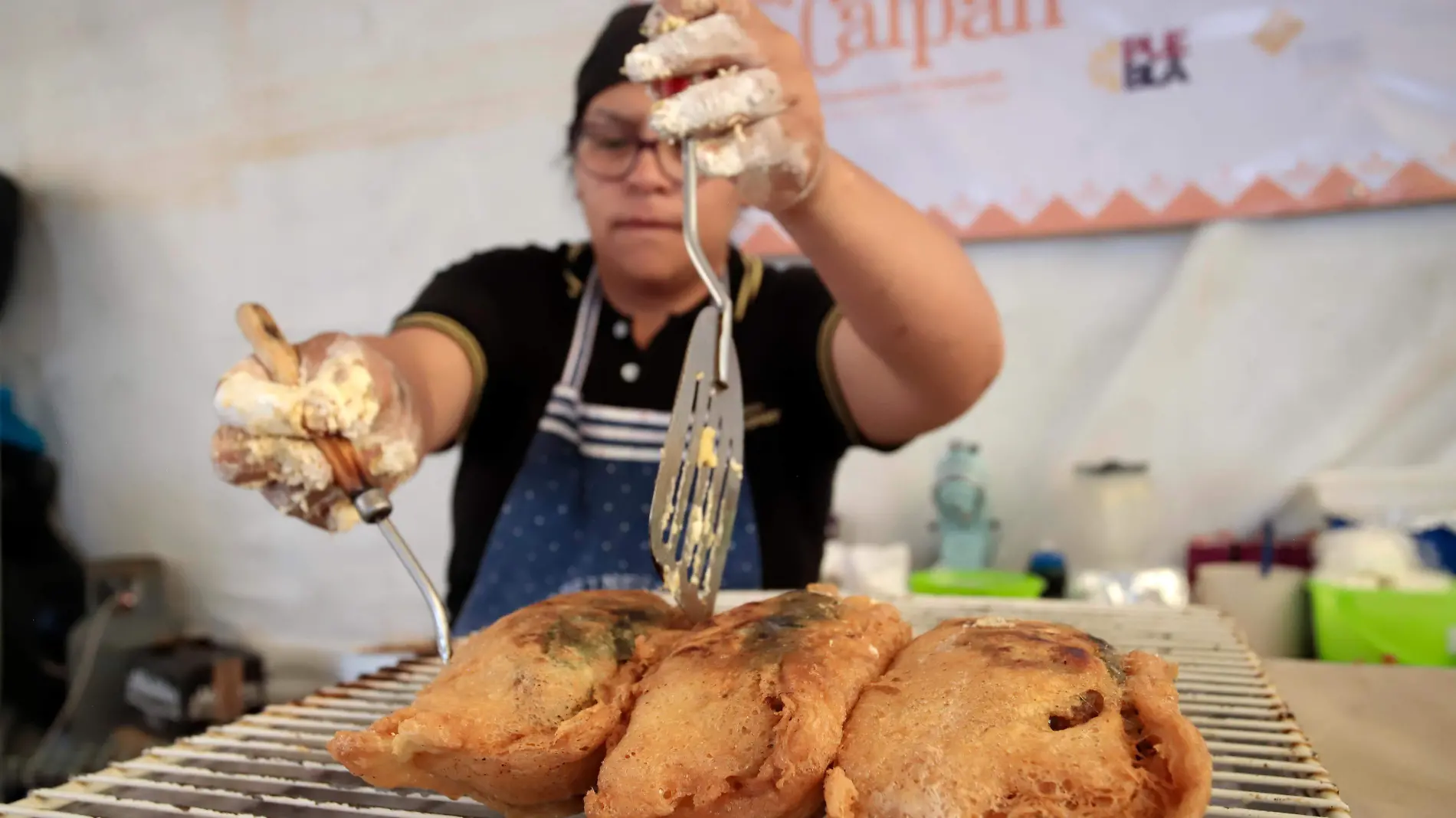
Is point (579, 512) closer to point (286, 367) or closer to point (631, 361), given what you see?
point (631, 361)

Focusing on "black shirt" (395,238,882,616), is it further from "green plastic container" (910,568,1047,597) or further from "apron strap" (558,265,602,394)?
"green plastic container" (910,568,1047,597)

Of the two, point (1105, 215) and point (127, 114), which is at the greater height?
point (127, 114)

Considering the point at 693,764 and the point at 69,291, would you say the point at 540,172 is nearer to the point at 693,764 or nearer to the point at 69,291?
the point at 69,291

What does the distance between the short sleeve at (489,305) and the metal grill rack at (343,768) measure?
48 centimetres

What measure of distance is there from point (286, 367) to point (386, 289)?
5.70 feet

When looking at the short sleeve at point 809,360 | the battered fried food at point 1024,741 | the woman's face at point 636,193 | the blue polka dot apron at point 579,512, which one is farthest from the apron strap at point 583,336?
the battered fried food at point 1024,741

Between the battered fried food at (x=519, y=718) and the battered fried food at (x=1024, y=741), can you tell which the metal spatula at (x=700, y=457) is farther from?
the battered fried food at (x=1024, y=741)

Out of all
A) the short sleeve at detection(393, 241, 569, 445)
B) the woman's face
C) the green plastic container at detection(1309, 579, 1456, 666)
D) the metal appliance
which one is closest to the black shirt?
the short sleeve at detection(393, 241, 569, 445)

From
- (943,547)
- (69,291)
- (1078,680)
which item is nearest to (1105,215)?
(943,547)

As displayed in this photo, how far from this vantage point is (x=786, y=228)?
0.79m

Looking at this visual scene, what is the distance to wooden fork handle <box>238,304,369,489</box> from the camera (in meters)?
0.68

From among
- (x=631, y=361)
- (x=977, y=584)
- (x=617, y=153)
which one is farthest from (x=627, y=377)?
(x=977, y=584)

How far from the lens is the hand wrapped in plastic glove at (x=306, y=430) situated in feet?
2.20

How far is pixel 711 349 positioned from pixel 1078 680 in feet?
1.15
